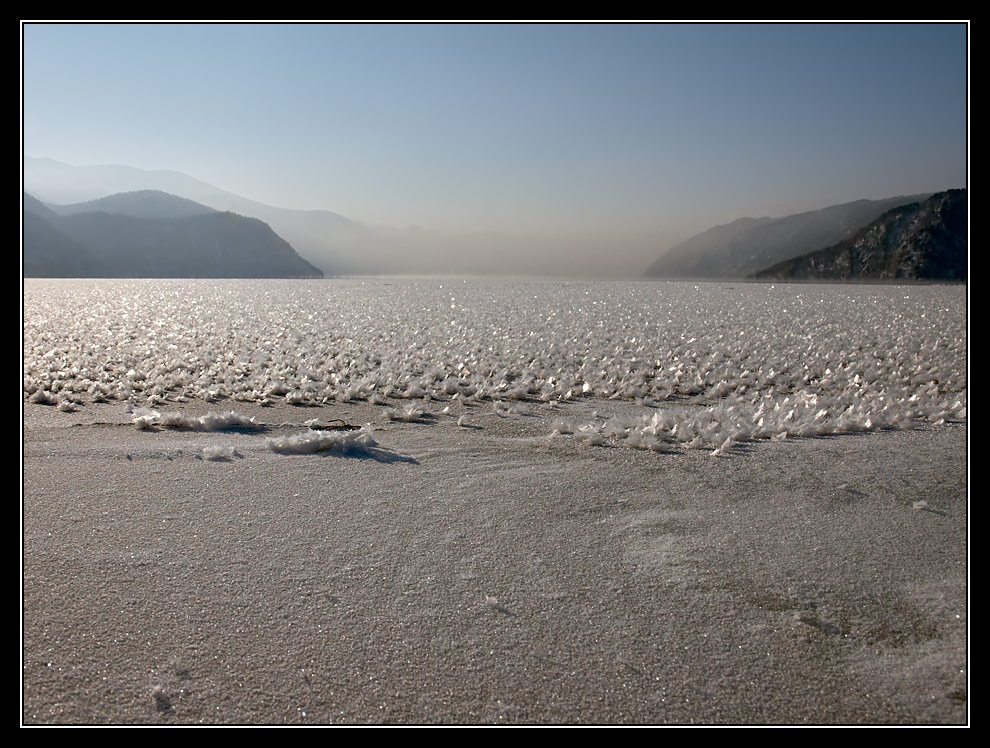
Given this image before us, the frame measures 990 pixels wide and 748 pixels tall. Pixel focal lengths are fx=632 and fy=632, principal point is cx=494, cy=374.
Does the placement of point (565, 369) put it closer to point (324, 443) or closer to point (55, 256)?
point (324, 443)

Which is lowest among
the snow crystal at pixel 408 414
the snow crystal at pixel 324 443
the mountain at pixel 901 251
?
the snow crystal at pixel 324 443

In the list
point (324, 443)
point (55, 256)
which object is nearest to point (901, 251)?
point (324, 443)

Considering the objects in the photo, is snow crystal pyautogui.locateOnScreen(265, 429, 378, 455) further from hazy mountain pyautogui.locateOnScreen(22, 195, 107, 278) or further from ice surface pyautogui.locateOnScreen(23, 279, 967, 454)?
hazy mountain pyautogui.locateOnScreen(22, 195, 107, 278)

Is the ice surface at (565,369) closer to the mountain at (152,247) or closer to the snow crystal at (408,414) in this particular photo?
the snow crystal at (408,414)

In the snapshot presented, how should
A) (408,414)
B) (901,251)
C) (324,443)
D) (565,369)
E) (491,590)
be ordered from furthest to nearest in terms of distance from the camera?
(901,251), (565,369), (408,414), (324,443), (491,590)

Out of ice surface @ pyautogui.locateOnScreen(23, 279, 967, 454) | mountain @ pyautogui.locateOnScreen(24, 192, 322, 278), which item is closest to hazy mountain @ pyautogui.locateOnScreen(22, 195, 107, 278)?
mountain @ pyautogui.locateOnScreen(24, 192, 322, 278)

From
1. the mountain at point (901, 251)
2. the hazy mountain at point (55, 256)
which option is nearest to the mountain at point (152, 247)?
the hazy mountain at point (55, 256)

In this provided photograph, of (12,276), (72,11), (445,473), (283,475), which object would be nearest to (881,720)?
(445,473)

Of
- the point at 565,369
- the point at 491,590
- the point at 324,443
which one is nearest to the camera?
the point at 491,590
